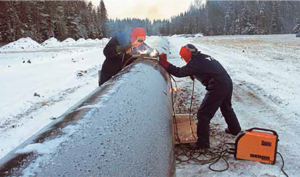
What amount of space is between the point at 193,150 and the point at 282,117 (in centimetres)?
211

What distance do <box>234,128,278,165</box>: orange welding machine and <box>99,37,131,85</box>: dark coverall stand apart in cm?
297

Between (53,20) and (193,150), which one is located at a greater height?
(53,20)

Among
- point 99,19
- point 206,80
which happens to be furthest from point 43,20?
point 206,80

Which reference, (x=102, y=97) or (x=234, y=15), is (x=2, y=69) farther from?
(x=234, y=15)

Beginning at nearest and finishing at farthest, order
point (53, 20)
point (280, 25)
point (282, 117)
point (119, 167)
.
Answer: point (119, 167) → point (282, 117) → point (53, 20) → point (280, 25)

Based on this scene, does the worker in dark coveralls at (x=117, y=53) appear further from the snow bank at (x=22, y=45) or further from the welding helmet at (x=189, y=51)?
the snow bank at (x=22, y=45)

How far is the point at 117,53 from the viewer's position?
17.1 ft

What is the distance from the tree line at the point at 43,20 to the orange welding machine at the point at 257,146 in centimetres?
4077

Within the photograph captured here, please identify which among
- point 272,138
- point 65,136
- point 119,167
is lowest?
point 272,138

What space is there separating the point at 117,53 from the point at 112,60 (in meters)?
0.21

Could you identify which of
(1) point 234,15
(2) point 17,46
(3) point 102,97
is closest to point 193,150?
(3) point 102,97

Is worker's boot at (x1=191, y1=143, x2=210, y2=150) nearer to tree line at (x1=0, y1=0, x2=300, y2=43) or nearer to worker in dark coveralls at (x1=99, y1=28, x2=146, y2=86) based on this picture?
worker in dark coveralls at (x1=99, y1=28, x2=146, y2=86)

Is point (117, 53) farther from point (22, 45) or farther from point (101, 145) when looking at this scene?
point (22, 45)

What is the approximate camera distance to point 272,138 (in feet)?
10.3
